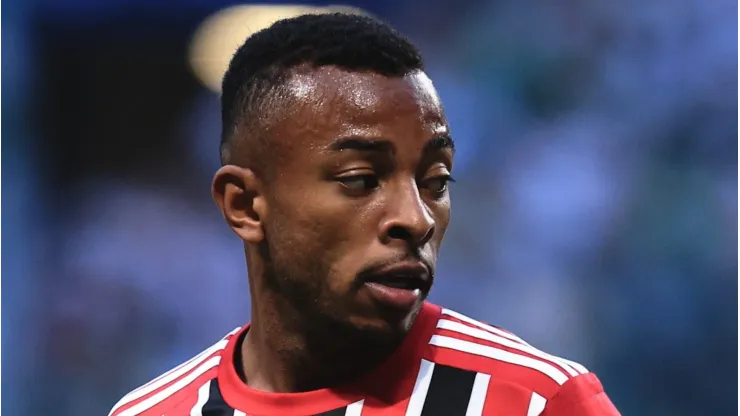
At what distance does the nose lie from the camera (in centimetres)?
85

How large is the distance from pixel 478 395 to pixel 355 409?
151mm

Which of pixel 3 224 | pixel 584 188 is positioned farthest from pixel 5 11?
pixel 584 188

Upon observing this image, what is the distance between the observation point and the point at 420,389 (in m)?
0.93

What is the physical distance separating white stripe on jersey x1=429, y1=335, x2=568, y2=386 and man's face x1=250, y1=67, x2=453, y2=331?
0.31 feet

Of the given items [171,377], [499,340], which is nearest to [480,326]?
[499,340]

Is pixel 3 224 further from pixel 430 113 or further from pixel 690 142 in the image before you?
pixel 690 142

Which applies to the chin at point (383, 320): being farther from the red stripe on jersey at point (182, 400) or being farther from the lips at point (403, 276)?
the red stripe on jersey at point (182, 400)

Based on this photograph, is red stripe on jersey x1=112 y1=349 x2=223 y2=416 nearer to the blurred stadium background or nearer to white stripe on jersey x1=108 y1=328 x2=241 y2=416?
white stripe on jersey x1=108 y1=328 x2=241 y2=416

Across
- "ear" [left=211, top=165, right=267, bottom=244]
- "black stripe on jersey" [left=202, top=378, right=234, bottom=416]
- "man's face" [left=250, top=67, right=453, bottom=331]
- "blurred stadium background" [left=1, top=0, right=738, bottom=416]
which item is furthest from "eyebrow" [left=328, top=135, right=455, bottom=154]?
"blurred stadium background" [left=1, top=0, right=738, bottom=416]

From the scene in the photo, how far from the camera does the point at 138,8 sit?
1.67m

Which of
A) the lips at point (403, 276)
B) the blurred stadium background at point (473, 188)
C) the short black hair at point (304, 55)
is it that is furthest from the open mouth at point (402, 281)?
the blurred stadium background at point (473, 188)

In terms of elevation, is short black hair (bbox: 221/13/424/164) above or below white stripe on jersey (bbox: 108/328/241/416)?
above

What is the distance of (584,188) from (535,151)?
0.13 m

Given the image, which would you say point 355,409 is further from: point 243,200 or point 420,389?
point 243,200
